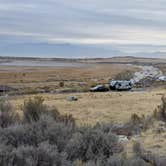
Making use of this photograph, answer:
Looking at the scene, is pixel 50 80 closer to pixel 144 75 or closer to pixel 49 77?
pixel 49 77

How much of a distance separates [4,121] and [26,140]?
4.70m

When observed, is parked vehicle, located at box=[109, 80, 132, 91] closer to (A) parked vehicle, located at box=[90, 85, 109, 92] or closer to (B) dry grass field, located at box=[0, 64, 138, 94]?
(A) parked vehicle, located at box=[90, 85, 109, 92]

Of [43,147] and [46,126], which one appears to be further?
[46,126]

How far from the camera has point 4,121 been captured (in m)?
15.1

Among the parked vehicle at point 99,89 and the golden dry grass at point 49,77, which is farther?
the golden dry grass at point 49,77

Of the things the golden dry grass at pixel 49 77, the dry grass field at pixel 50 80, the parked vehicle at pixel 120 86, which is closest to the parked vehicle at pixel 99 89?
the parked vehicle at pixel 120 86

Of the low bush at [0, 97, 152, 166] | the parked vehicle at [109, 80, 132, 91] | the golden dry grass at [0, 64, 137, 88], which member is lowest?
the golden dry grass at [0, 64, 137, 88]

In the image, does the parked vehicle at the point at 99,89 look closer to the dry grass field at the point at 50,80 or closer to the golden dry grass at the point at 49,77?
the dry grass field at the point at 50,80

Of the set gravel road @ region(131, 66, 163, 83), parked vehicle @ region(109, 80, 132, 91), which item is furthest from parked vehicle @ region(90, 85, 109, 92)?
gravel road @ region(131, 66, 163, 83)

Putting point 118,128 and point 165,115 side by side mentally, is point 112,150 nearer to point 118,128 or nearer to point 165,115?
point 118,128

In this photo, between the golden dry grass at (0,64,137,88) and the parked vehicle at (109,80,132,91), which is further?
the golden dry grass at (0,64,137,88)

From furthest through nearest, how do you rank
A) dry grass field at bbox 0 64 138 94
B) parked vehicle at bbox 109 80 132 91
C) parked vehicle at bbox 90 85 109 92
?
dry grass field at bbox 0 64 138 94, parked vehicle at bbox 109 80 132 91, parked vehicle at bbox 90 85 109 92

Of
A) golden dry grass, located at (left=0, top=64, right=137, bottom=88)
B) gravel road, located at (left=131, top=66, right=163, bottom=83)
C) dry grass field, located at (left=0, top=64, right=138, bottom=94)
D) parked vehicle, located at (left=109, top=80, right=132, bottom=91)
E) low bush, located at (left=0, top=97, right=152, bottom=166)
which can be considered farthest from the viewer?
gravel road, located at (left=131, top=66, right=163, bottom=83)

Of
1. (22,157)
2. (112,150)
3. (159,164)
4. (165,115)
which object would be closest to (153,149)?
(112,150)
